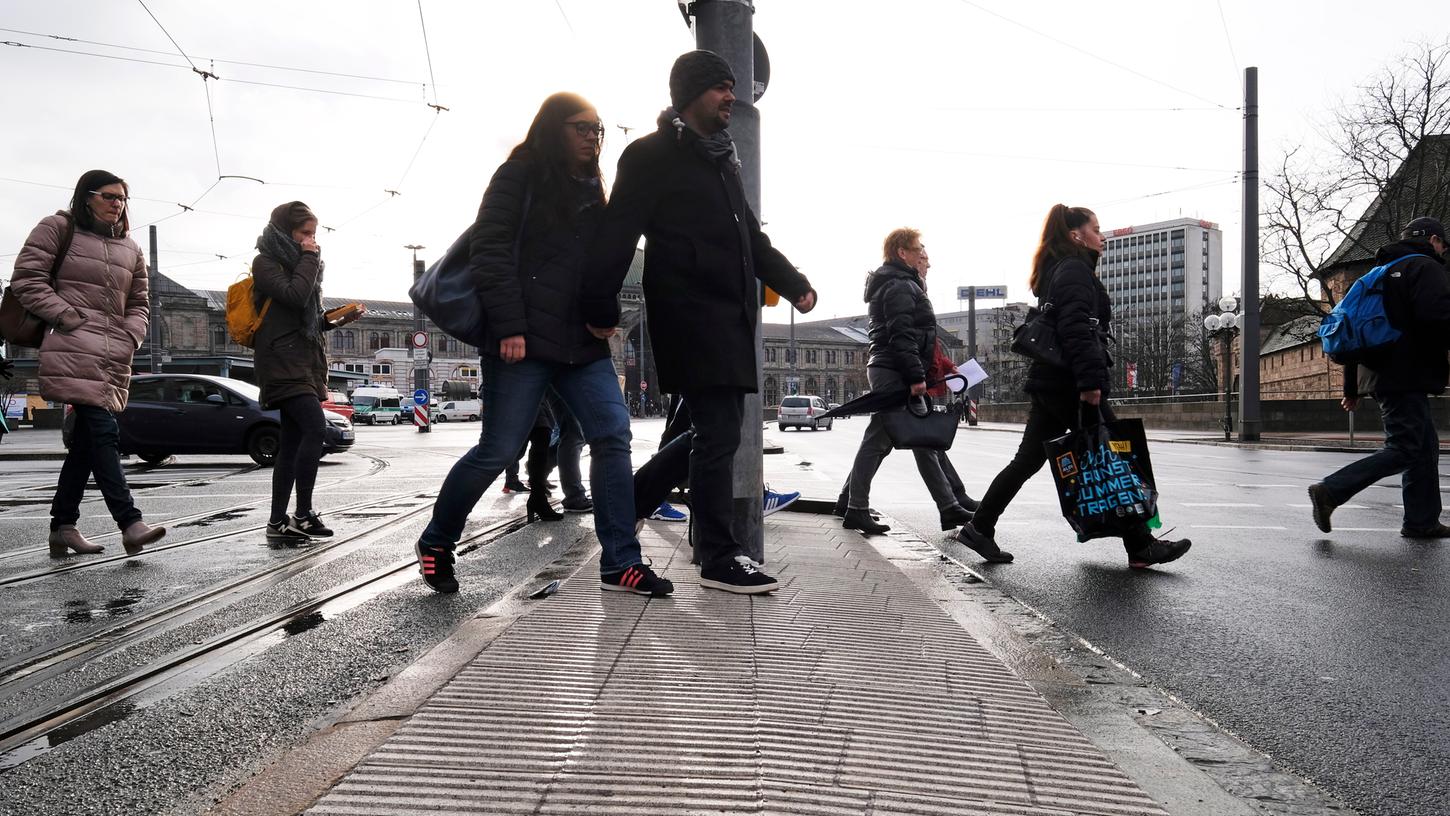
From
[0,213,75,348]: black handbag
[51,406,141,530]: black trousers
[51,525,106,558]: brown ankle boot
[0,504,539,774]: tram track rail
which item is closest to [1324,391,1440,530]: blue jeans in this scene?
[0,504,539,774]: tram track rail

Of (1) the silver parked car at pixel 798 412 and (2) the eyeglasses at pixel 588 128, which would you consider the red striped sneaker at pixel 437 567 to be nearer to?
(2) the eyeglasses at pixel 588 128

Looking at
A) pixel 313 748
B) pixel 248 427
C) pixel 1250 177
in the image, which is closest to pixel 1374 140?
pixel 1250 177

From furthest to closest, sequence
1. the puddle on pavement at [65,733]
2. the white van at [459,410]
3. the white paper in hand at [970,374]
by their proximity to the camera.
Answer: the white van at [459,410]
the white paper in hand at [970,374]
the puddle on pavement at [65,733]

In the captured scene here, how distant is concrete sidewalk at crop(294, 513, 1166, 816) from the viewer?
1800mm

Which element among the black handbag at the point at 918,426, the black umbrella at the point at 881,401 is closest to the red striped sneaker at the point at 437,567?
the black umbrella at the point at 881,401

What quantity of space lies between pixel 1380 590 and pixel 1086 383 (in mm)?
1484

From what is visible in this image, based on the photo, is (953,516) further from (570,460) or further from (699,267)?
(699,267)

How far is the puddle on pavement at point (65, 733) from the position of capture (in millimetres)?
2234

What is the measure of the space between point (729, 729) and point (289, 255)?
461 cm

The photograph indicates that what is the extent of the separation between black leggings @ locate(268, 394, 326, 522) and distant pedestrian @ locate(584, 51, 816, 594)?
2.75 m

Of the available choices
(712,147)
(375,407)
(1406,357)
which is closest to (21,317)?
(712,147)

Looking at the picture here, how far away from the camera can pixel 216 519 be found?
7.32 metres

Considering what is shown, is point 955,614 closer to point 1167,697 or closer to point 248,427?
point 1167,697

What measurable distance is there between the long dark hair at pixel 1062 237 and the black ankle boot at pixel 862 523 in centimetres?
183
